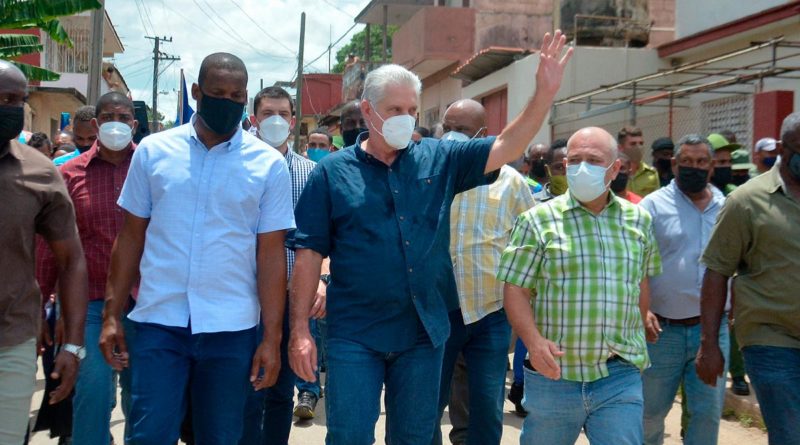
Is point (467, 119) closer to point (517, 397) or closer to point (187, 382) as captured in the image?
point (187, 382)

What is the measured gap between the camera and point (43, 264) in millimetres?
4910

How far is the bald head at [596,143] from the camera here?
Answer: 4500 mm

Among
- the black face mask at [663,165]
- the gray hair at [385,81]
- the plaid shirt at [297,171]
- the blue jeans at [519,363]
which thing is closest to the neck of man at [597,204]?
the gray hair at [385,81]

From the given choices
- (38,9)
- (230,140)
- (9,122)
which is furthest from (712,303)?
(38,9)

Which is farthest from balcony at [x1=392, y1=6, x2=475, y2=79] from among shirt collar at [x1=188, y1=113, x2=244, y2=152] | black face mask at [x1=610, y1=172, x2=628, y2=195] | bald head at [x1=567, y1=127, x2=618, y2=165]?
shirt collar at [x1=188, y1=113, x2=244, y2=152]

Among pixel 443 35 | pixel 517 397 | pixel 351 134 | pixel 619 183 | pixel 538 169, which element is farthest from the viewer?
pixel 443 35

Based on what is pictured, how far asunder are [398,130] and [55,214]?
1.45m

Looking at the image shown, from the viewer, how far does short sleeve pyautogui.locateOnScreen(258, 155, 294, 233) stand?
415 centimetres

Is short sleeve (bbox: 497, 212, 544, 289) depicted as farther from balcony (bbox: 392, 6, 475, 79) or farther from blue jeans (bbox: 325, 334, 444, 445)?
balcony (bbox: 392, 6, 475, 79)

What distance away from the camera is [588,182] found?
437 cm

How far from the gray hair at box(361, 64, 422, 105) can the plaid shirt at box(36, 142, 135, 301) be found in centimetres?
178

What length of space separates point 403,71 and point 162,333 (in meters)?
1.52

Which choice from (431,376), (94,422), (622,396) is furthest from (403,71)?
(94,422)

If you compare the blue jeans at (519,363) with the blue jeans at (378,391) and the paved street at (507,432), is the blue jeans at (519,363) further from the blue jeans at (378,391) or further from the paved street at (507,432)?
the blue jeans at (378,391)
